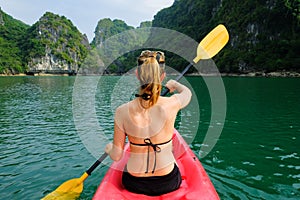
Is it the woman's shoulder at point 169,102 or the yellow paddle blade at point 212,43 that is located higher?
the yellow paddle blade at point 212,43

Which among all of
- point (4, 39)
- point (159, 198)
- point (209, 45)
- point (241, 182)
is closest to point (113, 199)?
point (159, 198)

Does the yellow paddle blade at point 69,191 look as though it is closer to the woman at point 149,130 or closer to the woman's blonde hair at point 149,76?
the woman at point 149,130

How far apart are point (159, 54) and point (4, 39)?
15580 centimetres

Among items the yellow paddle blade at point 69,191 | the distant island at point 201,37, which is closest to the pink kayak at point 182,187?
the yellow paddle blade at point 69,191

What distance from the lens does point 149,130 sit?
2.44 m

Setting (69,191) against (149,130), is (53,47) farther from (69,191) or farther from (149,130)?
(149,130)

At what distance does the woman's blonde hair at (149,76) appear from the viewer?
7.36 feet

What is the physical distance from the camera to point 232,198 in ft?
13.7

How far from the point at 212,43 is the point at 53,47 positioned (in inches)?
5631

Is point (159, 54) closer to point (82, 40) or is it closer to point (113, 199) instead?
point (113, 199)

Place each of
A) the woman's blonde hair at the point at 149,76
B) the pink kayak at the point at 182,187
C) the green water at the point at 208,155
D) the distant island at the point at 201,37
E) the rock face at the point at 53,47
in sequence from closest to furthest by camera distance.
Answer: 1. the woman's blonde hair at the point at 149,76
2. the pink kayak at the point at 182,187
3. the green water at the point at 208,155
4. the distant island at the point at 201,37
5. the rock face at the point at 53,47

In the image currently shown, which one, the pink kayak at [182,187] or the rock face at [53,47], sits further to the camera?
the rock face at [53,47]

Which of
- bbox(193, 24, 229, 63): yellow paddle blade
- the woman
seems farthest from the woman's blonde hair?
bbox(193, 24, 229, 63): yellow paddle blade

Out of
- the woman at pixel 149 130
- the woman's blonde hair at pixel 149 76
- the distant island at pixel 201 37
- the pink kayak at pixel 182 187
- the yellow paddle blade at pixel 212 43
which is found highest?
the distant island at pixel 201 37
